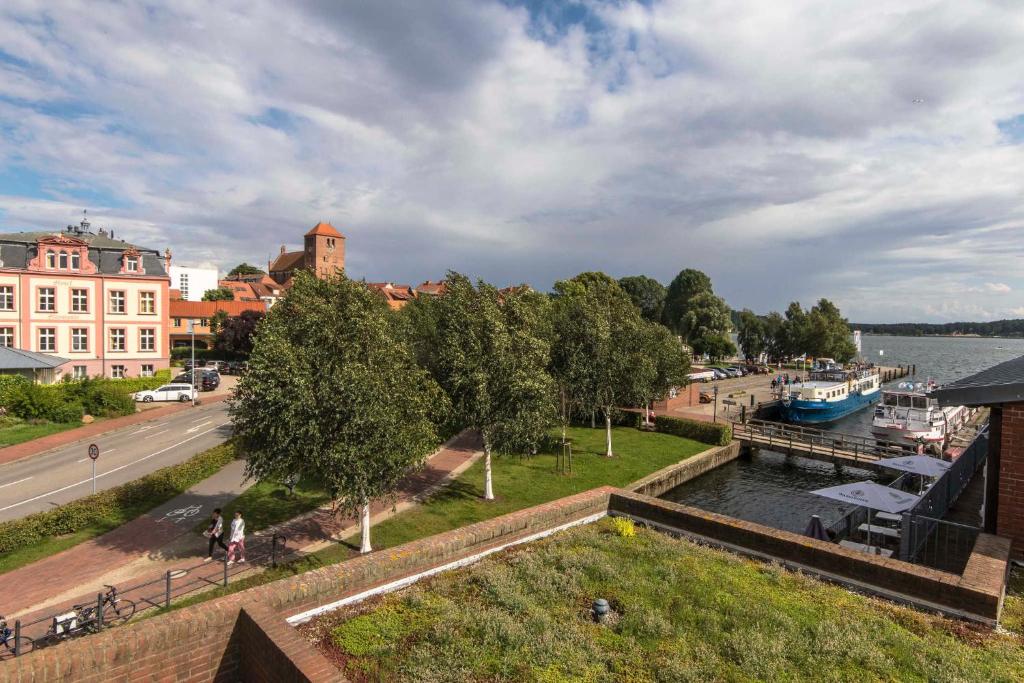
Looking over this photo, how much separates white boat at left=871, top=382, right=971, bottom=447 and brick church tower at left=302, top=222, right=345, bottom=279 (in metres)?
92.5

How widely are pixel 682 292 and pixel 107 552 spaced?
4047 inches

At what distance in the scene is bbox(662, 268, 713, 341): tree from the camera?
338 feet

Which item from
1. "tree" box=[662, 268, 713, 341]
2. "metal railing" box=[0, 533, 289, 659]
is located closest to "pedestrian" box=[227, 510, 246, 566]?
"metal railing" box=[0, 533, 289, 659]

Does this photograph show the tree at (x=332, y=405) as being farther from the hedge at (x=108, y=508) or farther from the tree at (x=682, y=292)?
the tree at (x=682, y=292)

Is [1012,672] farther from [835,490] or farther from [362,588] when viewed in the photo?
[835,490]

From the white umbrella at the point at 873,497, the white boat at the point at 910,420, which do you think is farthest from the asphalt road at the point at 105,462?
the white boat at the point at 910,420

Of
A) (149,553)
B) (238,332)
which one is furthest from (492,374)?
(238,332)

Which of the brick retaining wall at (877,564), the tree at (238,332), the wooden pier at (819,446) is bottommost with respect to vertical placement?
the wooden pier at (819,446)

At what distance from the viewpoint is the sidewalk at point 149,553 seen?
13641 millimetres

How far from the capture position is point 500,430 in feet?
70.6

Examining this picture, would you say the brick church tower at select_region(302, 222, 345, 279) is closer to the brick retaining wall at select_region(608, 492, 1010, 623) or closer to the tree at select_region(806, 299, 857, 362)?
the tree at select_region(806, 299, 857, 362)

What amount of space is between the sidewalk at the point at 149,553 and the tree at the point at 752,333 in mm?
91798

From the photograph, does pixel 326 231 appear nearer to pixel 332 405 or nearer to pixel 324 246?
pixel 324 246

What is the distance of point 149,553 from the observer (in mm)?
16188
